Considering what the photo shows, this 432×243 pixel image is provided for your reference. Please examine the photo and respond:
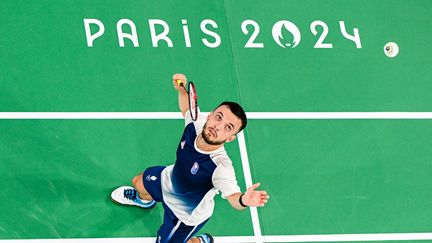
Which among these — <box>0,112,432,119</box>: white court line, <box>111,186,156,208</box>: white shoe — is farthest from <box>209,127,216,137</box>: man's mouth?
<box>0,112,432,119</box>: white court line

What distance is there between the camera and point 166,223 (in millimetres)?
7426

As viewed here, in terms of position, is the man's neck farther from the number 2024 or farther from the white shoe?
the number 2024

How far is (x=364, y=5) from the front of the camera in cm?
997

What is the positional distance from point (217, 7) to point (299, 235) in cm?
311

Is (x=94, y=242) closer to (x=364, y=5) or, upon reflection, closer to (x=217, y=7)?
(x=217, y=7)

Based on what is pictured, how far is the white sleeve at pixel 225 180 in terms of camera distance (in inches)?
262

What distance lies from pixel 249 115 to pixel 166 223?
2022mm

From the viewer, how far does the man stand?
659 centimetres

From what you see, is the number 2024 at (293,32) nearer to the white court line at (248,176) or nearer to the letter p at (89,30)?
the white court line at (248,176)

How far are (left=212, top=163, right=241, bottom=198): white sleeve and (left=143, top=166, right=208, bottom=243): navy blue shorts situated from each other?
73 centimetres

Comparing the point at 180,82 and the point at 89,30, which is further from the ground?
the point at 89,30

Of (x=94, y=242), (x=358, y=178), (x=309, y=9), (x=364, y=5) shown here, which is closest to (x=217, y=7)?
(x=309, y=9)

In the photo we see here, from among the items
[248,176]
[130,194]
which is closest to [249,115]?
[248,176]

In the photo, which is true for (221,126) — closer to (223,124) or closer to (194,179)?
(223,124)
